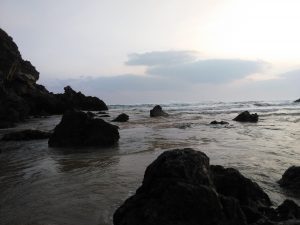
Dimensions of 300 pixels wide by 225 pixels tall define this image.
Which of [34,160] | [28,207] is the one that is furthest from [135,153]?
[28,207]

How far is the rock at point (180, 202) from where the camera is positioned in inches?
190

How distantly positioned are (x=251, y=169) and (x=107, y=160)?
4.25 m

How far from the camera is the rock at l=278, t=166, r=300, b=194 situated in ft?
25.2

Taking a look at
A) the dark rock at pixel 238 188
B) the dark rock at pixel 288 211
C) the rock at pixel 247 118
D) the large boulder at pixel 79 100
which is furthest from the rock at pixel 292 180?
the large boulder at pixel 79 100

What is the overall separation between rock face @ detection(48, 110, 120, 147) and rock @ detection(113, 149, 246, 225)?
10368mm

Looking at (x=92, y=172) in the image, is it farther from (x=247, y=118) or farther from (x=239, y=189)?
(x=247, y=118)

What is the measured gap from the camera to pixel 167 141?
16.2 m

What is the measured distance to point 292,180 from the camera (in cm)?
792

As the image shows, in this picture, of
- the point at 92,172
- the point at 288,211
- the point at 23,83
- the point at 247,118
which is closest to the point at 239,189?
the point at 288,211

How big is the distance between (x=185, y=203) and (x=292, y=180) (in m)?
3.95

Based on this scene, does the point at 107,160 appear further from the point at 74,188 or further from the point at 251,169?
the point at 251,169

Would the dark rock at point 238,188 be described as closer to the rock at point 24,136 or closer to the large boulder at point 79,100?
the rock at point 24,136

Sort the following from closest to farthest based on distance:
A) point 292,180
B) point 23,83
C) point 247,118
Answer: point 292,180 → point 247,118 → point 23,83

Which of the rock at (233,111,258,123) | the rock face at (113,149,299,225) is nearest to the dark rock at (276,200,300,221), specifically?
the rock face at (113,149,299,225)
